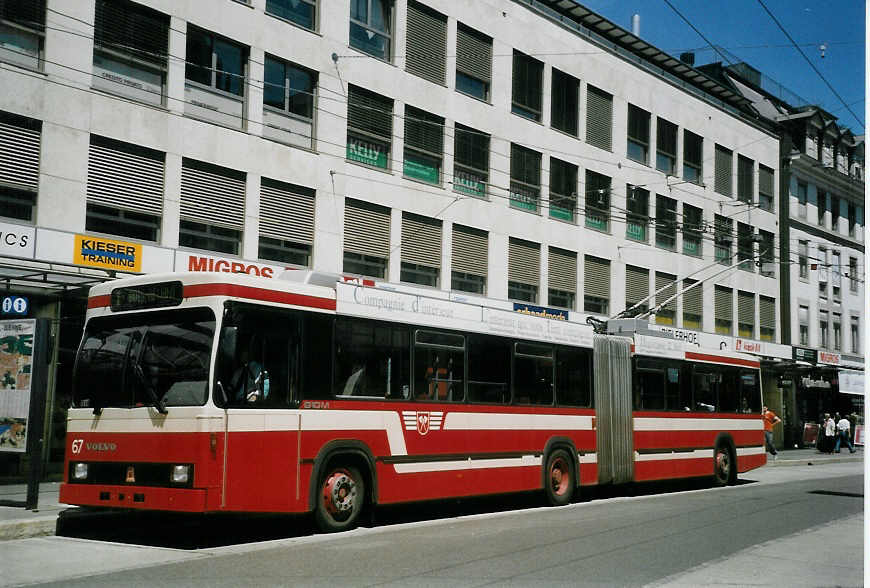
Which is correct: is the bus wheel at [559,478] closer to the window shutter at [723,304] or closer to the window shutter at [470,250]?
the window shutter at [470,250]

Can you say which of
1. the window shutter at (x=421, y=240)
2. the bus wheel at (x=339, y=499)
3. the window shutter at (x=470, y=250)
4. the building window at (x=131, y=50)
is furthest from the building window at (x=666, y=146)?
the bus wheel at (x=339, y=499)

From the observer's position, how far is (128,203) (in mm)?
19094

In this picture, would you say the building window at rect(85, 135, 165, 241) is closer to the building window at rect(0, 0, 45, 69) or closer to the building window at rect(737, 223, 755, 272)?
the building window at rect(0, 0, 45, 69)

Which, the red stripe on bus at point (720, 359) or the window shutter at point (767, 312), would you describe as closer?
the red stripe on bus at point (720, 359)

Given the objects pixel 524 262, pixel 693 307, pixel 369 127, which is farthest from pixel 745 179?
pixel 369 127

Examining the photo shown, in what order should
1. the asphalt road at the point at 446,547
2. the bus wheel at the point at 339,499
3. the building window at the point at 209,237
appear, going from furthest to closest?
1. the building window at the point at 209,237
2. the bus wheel at the point at 339,499
3. the asphalt road at the point at 446,547

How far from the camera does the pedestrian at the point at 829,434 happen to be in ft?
123

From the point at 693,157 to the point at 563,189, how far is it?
8544 mm

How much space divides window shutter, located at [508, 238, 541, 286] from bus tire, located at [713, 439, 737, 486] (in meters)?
9.10

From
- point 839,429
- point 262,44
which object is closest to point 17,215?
point 262,44

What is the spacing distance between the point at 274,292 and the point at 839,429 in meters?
33.5

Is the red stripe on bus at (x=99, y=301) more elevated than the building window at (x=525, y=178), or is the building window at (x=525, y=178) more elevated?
the building window at (x=525, y=178)

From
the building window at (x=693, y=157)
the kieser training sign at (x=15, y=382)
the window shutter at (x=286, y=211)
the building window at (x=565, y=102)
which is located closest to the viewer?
the kieser training sign at (x=15, y=382)

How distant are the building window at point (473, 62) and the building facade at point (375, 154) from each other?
0.21 feet
